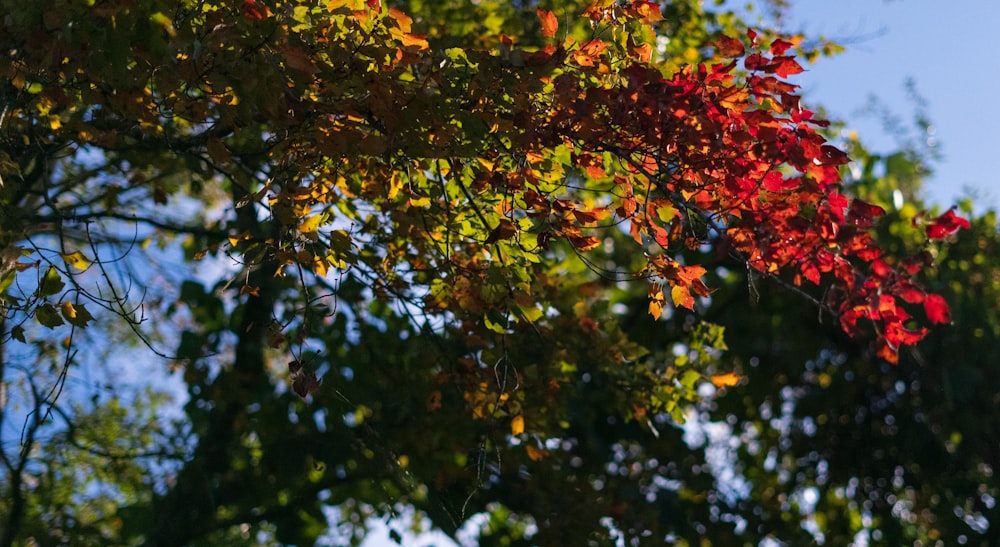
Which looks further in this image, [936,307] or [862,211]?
[936,307]

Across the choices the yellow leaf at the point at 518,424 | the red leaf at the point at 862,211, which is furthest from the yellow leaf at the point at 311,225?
the red leaf at the point at 862,211

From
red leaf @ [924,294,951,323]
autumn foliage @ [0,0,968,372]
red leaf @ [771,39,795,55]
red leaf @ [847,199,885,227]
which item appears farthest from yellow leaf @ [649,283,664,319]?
red leaf @ [924,294,951,323]

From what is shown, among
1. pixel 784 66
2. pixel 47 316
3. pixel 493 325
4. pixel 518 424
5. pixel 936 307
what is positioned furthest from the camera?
pixel 936 307

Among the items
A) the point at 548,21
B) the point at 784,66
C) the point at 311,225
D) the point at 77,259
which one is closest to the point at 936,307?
the point at 784,66

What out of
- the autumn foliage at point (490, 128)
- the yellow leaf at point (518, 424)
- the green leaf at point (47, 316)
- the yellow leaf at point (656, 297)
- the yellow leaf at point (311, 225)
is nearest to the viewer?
the autumn foliage at point (490, 128)

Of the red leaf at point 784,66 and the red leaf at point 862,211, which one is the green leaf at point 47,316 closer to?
the red leaf at point 784,66

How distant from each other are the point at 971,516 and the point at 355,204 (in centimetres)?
569

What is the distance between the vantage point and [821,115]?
25.9 feet

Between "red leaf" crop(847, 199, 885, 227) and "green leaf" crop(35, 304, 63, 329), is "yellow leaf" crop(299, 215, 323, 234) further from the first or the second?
"red leaf" crop(847, 199, 885, 227)

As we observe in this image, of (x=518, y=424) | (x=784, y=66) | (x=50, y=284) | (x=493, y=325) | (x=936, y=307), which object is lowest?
(x=936, y=307)

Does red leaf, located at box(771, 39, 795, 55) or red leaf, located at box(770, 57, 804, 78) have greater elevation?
red leaf, located at box(771, 39, 795, 55)

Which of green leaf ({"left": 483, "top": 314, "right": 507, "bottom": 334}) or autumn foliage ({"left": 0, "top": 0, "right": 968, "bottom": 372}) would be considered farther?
green leaf ({"left": 483, "top": 314, "right": 507, "bottom": 334})

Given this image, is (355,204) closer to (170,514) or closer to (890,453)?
(170,514)

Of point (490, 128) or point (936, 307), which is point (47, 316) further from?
point (936, 307)
